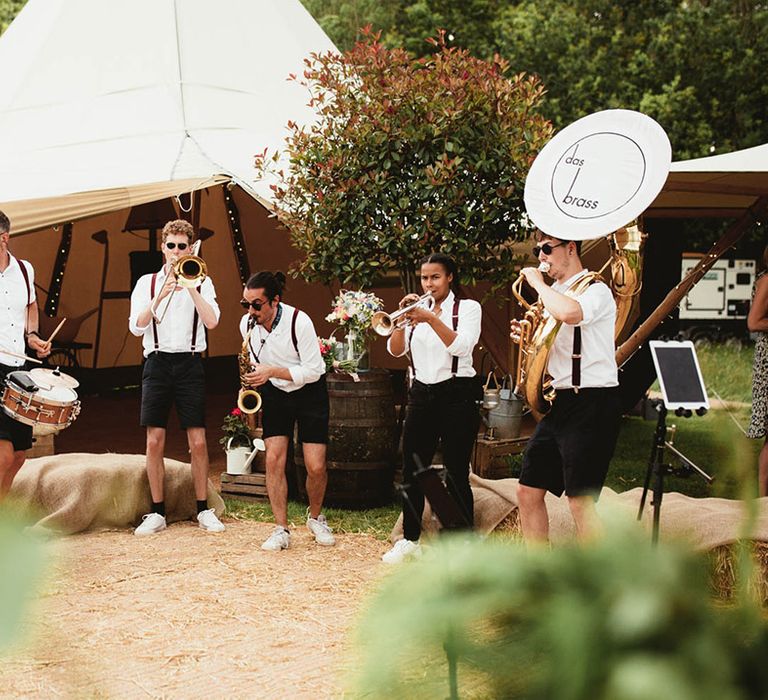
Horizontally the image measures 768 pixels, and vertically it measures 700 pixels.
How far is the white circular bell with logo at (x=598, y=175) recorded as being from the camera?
171 inches

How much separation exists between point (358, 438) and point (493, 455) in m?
1.19

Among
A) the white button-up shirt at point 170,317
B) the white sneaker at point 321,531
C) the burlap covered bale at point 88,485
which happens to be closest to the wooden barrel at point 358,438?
the white sneaker at point 321,531

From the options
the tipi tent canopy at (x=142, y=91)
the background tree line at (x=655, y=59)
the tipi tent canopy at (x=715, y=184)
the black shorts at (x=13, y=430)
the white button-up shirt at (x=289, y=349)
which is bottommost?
the black shorts at (x=13, y=430)

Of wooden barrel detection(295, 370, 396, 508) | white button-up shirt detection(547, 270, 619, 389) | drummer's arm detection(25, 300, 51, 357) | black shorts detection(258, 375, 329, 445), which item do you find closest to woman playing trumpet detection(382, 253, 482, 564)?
black shorts detection(258, 375, 329, 445)

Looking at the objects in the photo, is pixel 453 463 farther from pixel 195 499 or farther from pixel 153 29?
pixel 153 29

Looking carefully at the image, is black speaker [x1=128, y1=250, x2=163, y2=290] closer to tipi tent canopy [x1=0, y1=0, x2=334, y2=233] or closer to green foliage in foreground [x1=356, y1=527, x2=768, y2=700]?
tipi tent canopy [x1=0, y1=0, x2=334, y2=233]

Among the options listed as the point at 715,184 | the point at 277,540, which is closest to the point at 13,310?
the point at 277,540

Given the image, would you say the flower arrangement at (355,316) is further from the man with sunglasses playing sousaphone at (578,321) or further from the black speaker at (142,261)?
the black speaker at (142,261)

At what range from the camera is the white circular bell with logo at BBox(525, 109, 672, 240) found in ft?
14.2

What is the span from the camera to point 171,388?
6.17 meters

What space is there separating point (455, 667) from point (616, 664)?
117mm

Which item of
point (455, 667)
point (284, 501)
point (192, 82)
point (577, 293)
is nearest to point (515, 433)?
point (284, 501)

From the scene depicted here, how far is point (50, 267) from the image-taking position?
1266 centimetres

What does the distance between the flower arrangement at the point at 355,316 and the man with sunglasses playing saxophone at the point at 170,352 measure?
1.02m
